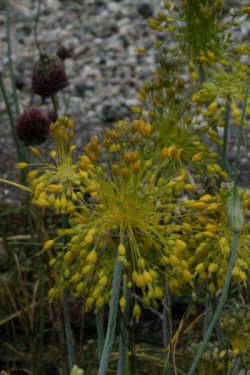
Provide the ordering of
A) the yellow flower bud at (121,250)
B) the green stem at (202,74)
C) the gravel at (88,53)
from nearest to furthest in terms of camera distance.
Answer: the yellow flower bud at (121,250), the green stem at (202,74), the gravel at (88,53)

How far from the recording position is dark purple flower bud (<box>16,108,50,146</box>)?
10.7 feet

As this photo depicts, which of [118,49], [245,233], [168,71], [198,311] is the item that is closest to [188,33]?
[168,71]

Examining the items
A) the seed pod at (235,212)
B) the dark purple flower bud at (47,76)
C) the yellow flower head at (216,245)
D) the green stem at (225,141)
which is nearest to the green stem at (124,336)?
the yellow flower head at (216,245)

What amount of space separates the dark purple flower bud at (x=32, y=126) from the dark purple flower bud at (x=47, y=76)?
13cm

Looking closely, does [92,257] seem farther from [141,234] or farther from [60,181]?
[60,181]

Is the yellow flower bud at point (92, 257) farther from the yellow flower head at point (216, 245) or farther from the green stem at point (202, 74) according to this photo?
the green stem at point (202, 74)

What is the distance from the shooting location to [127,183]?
1.98 metres

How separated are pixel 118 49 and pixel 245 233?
170 inches

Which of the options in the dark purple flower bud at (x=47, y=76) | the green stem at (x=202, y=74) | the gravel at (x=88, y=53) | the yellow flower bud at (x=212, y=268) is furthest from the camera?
the gravel at (x=88, y=53)

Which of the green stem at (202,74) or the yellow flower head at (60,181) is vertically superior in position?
the green stem at (202,74)

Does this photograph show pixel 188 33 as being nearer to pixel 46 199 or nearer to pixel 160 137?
pixel 160 137

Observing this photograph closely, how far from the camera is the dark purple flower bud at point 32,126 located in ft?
10.7

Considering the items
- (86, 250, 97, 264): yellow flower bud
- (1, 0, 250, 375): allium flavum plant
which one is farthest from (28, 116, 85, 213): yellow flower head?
(86, 250, 97, 264): yellow flower bud

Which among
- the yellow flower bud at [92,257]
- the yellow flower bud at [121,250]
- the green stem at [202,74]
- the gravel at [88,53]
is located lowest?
the yellow flower bud at [92,257]
